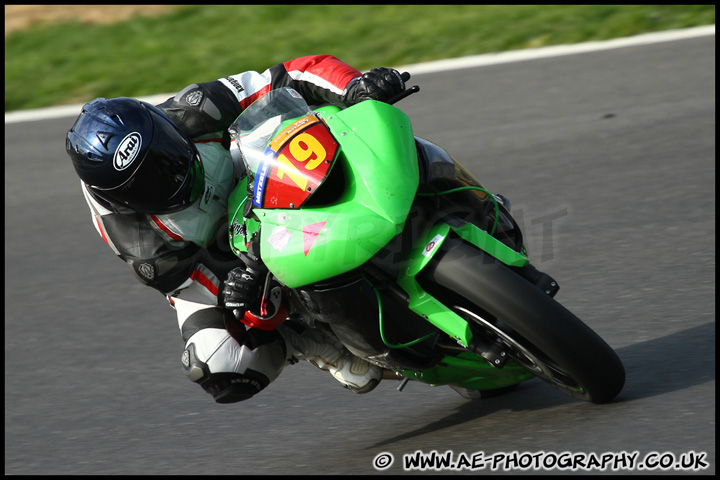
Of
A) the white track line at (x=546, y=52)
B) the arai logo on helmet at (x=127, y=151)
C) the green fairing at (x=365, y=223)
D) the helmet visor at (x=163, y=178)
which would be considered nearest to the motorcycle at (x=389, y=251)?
the green fairing at (x=365, y=223)

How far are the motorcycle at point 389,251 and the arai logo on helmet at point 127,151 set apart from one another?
0.97 ft

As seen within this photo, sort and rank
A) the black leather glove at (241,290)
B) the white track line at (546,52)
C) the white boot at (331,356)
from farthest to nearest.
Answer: the white track line at (546,52) < the white boot at (331,356) < the black leather glove at (241,290)

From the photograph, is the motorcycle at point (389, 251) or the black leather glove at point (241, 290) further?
the black leather glove at point (241, 290)

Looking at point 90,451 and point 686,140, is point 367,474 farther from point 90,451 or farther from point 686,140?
point 686,140

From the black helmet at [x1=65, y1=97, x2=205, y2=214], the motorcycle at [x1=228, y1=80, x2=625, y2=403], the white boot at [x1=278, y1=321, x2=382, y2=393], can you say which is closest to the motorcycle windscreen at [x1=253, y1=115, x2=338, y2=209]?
the motorcycle at [x1=228, y1=80, x2=625, y2=403]

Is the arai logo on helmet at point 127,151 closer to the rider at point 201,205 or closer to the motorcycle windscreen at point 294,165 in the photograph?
the rider at point 201,205

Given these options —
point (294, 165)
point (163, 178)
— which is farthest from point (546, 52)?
point (294, 165)

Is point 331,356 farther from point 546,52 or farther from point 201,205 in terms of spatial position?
point 546,52

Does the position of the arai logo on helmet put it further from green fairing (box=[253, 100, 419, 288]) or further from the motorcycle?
green fairing (box=[253, 100, 419, 288])

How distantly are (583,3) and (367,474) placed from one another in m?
6.44

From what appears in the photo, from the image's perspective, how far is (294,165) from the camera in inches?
118

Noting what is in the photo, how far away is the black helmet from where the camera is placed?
328 centimetres

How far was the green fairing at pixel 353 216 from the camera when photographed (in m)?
2.92

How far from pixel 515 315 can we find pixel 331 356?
3.31 ft
